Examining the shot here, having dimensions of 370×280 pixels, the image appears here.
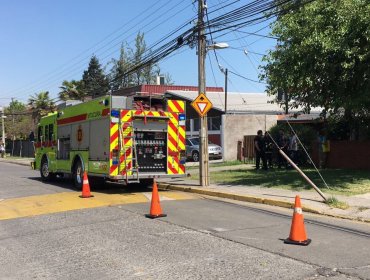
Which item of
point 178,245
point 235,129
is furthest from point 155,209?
point 235,129

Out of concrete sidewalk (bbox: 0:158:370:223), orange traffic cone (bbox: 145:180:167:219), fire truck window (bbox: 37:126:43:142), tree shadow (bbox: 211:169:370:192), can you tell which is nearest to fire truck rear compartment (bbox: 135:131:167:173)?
concrete sidewalk (bbox: 0:158:370:223)

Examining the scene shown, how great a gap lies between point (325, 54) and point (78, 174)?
345 inches

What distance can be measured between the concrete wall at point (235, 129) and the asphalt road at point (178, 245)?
16172mm

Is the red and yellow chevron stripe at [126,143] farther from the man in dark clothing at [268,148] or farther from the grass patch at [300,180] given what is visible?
the man in dark clothing at [268,148]

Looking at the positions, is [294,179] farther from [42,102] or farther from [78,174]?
[42,102]

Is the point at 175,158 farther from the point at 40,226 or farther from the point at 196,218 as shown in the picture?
the point at 40,226

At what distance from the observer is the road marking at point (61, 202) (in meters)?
11.5

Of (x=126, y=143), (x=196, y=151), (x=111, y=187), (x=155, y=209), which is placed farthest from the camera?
(x=196, y=151)

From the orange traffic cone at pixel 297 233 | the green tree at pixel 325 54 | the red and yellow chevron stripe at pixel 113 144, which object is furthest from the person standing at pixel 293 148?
the orange traffic cone at pixel 297 233

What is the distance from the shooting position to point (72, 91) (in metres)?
51.7

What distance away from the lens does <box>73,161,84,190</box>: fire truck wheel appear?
52.2ft

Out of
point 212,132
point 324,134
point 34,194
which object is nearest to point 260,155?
point 324,134

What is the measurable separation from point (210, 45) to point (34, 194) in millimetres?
7896

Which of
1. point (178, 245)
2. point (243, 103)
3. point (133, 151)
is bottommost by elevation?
point (178, 245)
